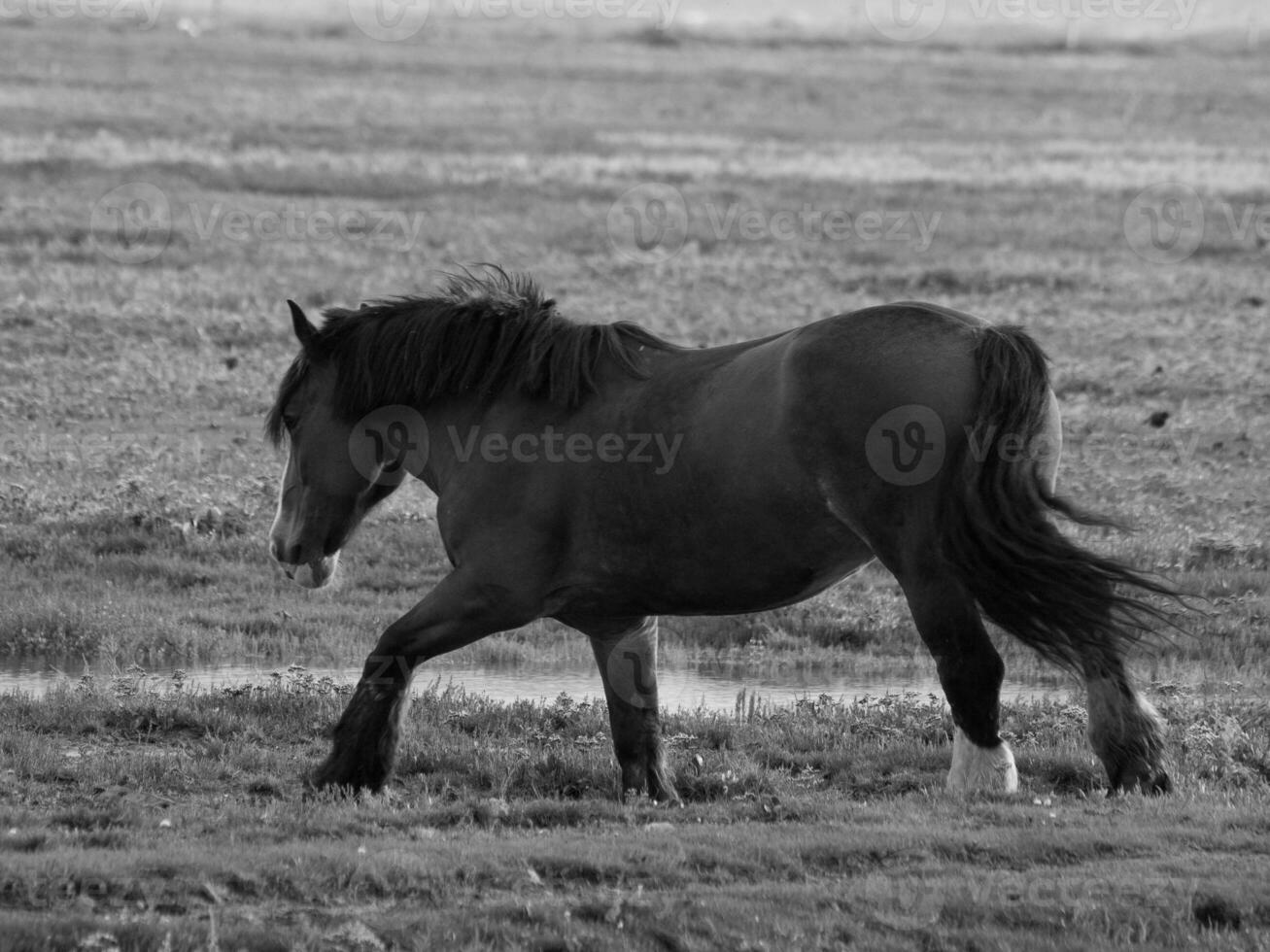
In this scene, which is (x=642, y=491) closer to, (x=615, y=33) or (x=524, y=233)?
(x=524, y=233)

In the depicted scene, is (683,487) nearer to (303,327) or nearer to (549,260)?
(303,327)

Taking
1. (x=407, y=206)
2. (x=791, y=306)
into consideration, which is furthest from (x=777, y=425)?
(x=407, y=206)

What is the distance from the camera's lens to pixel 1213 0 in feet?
492

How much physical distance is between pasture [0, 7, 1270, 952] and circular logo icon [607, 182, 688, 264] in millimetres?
177

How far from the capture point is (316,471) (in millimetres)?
8648

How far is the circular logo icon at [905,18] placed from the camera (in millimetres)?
77062

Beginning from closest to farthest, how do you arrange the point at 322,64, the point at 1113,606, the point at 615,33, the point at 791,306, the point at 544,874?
the point at 544,874
the point at 1113,606
the point at 791,306
the point at 322,64
the point at 615,33

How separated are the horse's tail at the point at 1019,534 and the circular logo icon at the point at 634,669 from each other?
5.83 feet

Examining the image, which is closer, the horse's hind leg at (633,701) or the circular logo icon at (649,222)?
the horse's hind leg at (633,701)

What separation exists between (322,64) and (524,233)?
2978 centimetres
